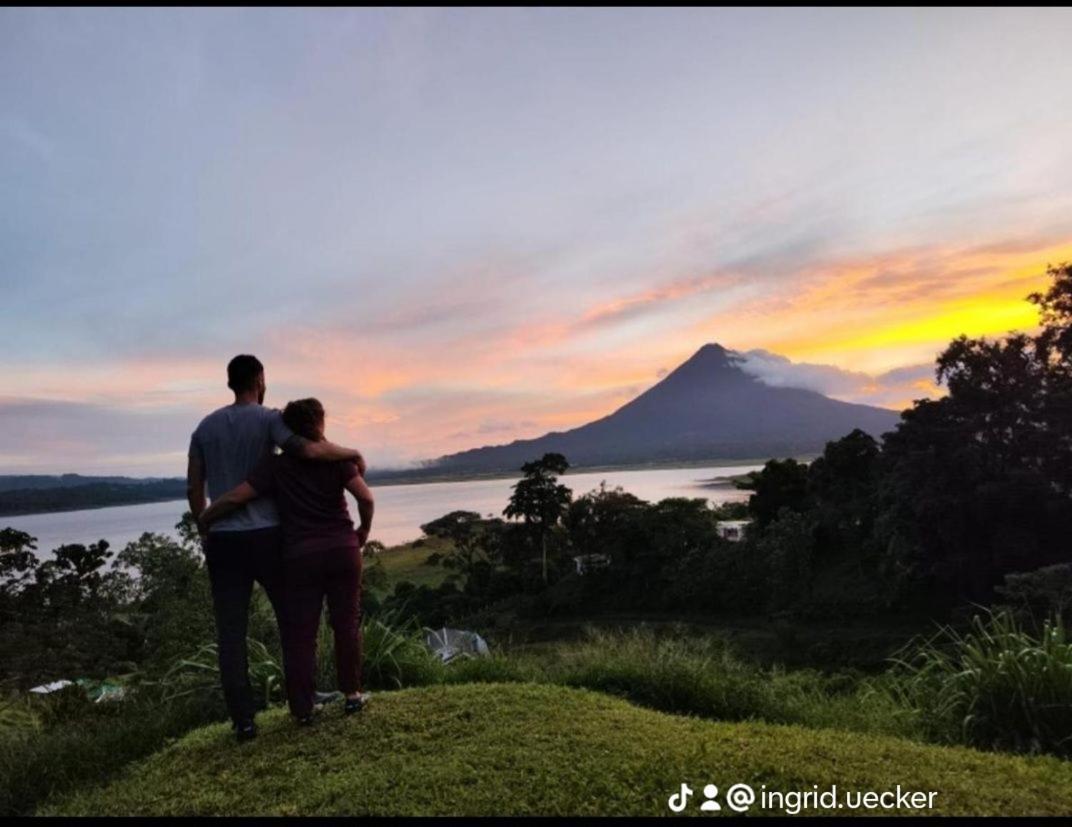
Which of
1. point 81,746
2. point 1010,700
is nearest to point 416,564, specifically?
point 81,746

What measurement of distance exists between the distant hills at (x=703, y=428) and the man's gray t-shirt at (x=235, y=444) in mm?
120107

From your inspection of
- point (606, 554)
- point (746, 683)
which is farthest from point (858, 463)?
point (746, 683)

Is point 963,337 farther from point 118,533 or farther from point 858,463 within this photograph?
point 118,533

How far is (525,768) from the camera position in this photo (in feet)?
10.6

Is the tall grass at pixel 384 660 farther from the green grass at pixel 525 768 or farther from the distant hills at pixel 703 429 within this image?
the distant hills at pixel 703 429

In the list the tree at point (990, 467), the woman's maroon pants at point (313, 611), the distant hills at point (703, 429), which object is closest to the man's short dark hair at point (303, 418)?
the woman's maroon pants at point (313, 611)

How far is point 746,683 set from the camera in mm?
5281

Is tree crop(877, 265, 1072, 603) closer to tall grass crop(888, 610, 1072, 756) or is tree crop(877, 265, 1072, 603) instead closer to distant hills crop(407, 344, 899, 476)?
tall grass crop(888, 610, 1072, 756)

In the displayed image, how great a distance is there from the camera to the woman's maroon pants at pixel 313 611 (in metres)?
3.75

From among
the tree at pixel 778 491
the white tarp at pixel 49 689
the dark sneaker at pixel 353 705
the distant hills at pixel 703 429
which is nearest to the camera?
the dark sneaker at pixel 353 705

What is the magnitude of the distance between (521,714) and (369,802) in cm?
116

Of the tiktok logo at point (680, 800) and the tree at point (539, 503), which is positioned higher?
the tiktok logo at point (680, 800)

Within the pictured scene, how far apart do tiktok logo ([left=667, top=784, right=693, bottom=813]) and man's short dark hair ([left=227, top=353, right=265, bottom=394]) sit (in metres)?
2.81

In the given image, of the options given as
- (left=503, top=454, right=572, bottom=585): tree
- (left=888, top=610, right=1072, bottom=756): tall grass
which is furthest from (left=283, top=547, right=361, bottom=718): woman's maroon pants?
(left=503, top=454, right=572, bottom=585): tree
